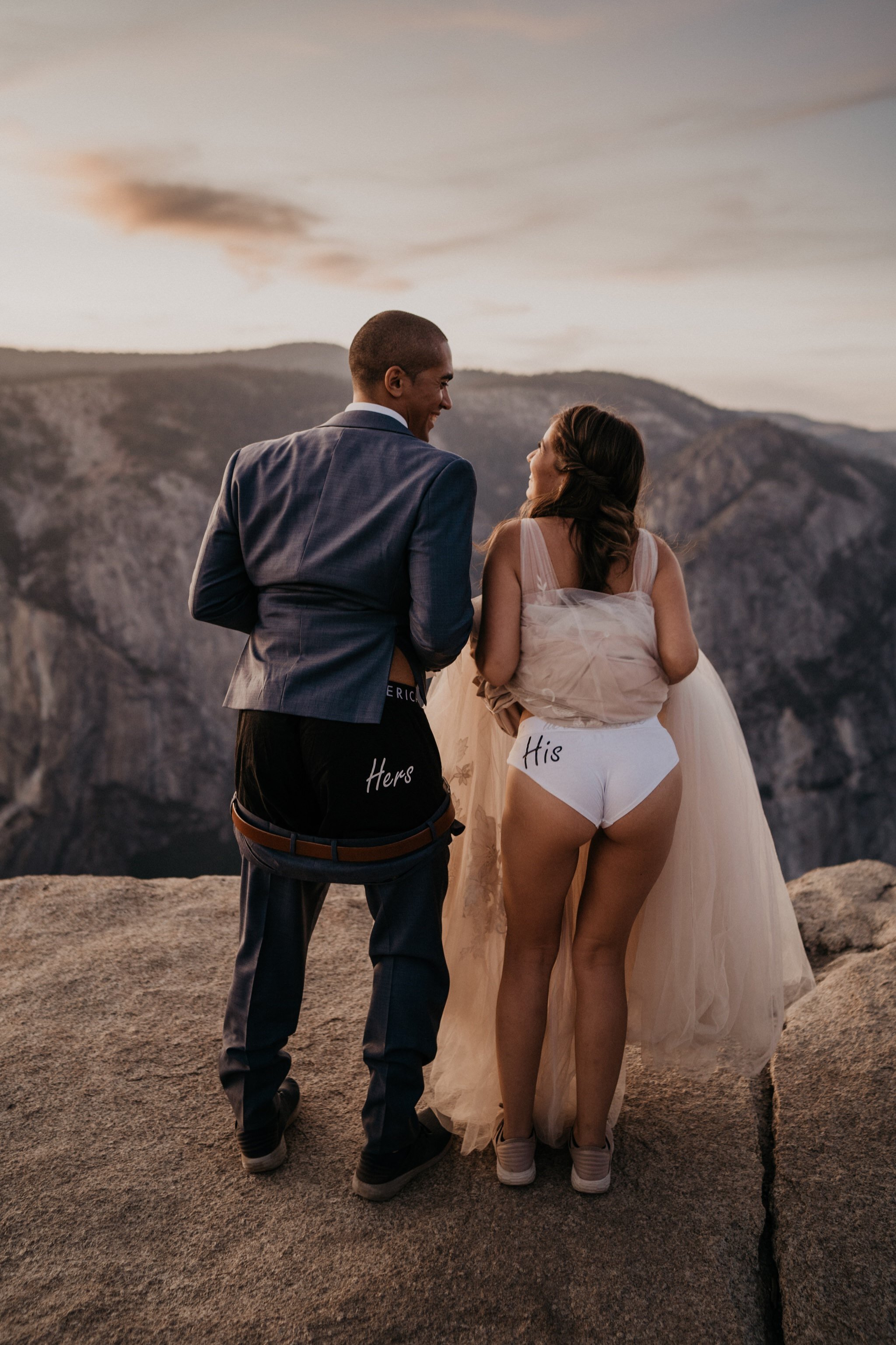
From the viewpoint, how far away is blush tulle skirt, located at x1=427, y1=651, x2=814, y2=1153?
2.32 m

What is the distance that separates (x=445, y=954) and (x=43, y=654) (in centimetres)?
2160

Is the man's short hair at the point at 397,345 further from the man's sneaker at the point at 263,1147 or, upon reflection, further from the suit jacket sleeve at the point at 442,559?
the man's sneaker at the point at 263,1147

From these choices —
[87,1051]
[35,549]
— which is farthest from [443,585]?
[35,549]

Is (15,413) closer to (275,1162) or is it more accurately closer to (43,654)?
(43,654)

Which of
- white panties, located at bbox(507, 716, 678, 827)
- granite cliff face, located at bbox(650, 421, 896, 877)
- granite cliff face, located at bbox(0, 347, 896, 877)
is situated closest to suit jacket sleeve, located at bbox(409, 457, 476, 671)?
white panties, located at bbox(507, 716, 678, 827)

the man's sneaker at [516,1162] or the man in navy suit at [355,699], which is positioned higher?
the man in navy suit at [355,699]

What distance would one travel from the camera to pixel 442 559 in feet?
6.15

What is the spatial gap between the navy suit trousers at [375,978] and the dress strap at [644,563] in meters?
0.82

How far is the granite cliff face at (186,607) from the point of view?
2073 cm

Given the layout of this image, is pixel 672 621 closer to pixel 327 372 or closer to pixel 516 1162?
pixel 516 1162

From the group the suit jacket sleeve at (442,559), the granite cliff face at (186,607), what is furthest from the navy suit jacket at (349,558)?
the granite cliff face at (186,607)

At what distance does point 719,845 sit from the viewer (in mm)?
2381

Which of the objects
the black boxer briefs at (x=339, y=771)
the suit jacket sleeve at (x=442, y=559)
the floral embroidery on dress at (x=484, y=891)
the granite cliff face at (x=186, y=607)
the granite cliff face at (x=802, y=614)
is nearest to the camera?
the suit jacket sleeve at (x=442, y=559)

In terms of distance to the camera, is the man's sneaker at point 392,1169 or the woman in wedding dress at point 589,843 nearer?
the woman in wedding dress at point 589,843
